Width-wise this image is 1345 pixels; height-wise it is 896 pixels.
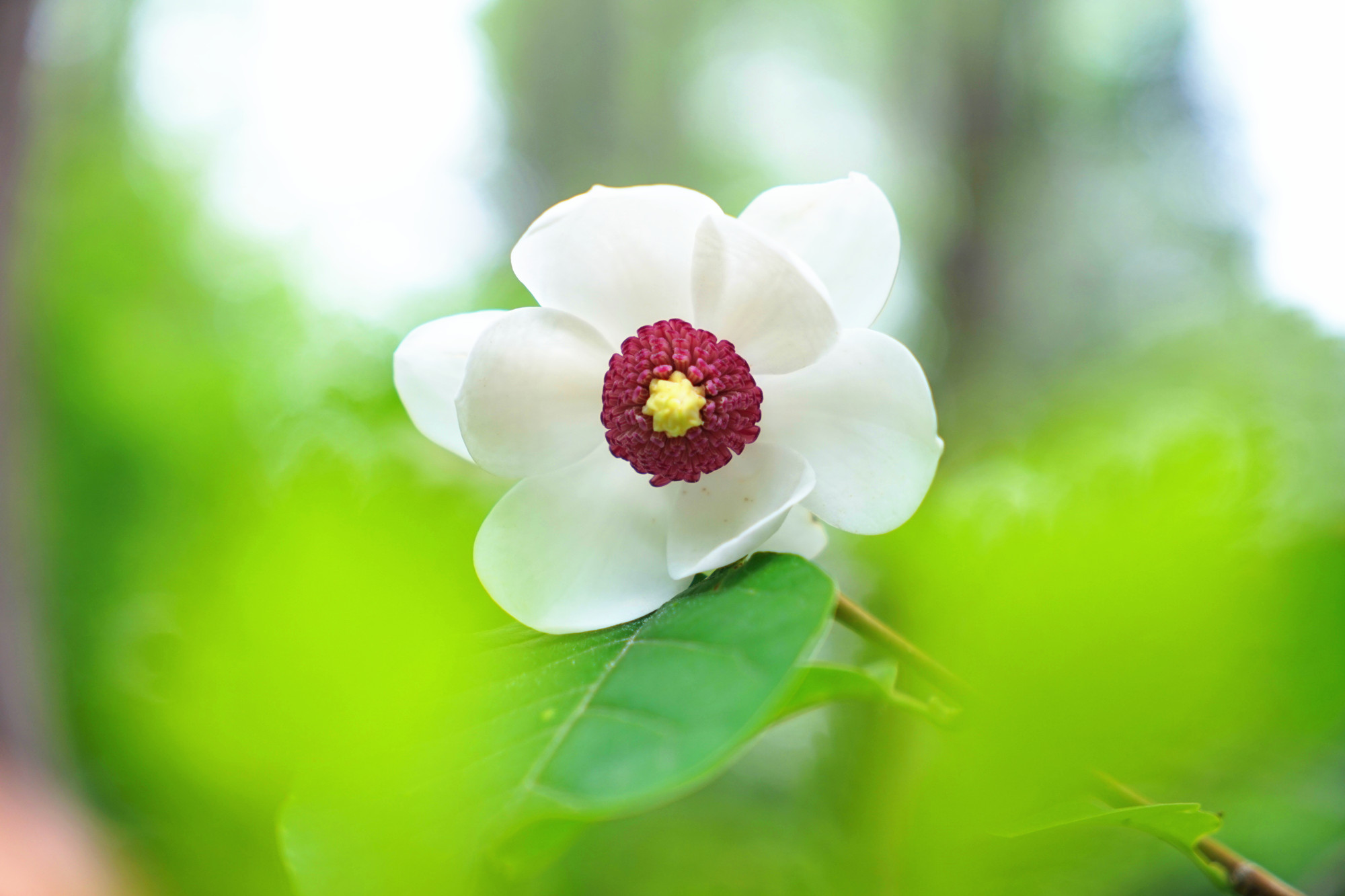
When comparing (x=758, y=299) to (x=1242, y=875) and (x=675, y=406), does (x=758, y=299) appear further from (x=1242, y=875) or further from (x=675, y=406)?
(x=1242, y=875)

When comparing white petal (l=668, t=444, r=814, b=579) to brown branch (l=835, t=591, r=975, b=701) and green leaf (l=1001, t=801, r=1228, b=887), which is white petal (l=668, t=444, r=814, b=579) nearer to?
brown branch (l=835, t=591, r=975, b=701)

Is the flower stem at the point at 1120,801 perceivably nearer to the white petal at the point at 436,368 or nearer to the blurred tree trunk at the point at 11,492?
the white petal at the point at 436,368

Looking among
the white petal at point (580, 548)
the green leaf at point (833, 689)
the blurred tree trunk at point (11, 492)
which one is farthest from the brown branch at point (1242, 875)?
the blurred tree trunk at point (11, 492)

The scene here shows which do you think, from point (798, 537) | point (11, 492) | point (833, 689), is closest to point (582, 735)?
point (833, 689)

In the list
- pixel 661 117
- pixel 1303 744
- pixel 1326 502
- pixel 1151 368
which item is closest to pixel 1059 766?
pixel 1303 744

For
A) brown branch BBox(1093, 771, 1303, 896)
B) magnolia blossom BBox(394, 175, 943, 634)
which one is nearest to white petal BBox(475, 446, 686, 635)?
magnolia blossom BBox(394, 175, 943, 634)

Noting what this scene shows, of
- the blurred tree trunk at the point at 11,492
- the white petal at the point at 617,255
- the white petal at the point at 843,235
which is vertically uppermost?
the white petal at the point at 843,235

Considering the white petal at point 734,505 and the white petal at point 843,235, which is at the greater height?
the white petal at point 843,235

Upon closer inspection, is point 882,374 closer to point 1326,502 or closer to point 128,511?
point 1326,502
